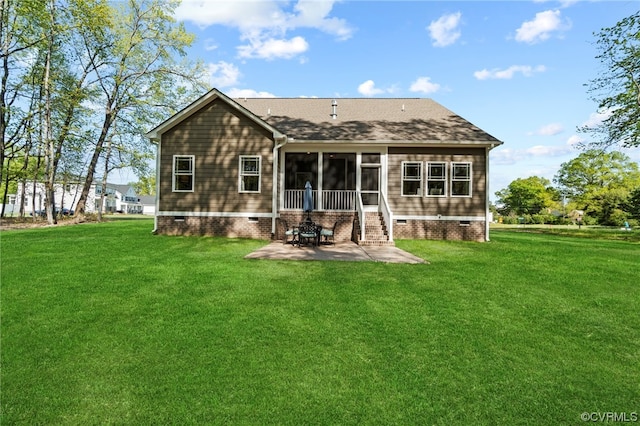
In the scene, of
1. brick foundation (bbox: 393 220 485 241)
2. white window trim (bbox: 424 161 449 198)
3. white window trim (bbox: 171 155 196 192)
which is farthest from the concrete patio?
white window trim (bbox: 171 155 196 192)

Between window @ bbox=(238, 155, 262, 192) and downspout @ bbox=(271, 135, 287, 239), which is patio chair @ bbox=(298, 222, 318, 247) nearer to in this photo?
downspout @ bbox=(271, 135, 287, 239)

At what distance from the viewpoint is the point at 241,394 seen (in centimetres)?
327

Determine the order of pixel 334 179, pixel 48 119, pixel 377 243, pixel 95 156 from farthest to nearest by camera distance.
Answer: pixel 95 156
pixel 48 119
pixel 334 179
pixel 377 243

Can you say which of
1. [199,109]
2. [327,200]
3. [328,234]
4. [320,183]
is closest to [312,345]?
[328,234]

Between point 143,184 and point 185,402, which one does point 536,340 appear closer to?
point 185,402

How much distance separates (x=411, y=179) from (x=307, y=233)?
5.81 metres

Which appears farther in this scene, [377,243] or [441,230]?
[441,230]

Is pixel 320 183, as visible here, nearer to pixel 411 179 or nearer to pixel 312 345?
pixel 411 179

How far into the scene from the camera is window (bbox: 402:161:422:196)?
49.2 feet

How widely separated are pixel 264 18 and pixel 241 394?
48.9ft

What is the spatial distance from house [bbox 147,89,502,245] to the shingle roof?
0.30 ft

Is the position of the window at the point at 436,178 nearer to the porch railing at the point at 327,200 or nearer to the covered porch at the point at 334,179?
the covered porch at the point at 334,179

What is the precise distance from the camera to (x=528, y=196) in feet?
210

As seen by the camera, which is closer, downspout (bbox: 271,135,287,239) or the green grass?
the green grass
